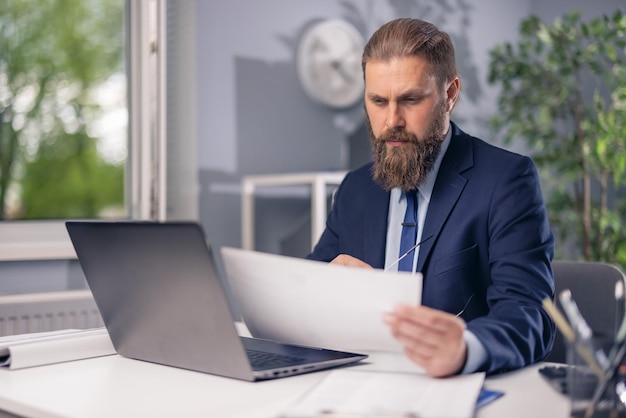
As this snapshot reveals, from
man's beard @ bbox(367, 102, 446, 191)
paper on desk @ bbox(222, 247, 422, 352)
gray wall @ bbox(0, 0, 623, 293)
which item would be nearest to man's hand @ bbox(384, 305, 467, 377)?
paper on desk @ bbox(222, 247, 422, 352)

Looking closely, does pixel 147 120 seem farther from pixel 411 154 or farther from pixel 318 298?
pixel 318 298

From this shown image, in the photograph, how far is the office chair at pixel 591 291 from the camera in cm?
169

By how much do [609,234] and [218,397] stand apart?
3126 millimetres

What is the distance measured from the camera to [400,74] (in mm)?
1631

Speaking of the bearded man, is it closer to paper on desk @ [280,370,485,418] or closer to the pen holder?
paper on desk @ [280,370,485,418]

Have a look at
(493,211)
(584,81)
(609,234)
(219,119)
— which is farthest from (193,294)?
(584,81)

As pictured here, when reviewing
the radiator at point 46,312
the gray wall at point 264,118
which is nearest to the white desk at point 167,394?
the radiator at point 46,312

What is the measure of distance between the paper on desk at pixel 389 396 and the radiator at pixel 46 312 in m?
1.81

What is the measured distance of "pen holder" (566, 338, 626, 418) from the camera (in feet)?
3.02

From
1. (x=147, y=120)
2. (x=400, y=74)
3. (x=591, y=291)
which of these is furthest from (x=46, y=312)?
(x=591, y=291)

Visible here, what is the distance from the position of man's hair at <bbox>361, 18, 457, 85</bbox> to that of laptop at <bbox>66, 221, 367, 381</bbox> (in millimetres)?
663

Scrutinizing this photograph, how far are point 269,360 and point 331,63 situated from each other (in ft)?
8.27

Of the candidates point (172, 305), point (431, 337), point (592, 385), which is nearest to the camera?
point (592, 385)

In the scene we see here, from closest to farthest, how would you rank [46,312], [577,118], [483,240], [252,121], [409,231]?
[483,240], [409,231], [46,312], [252,121], [577,118]
